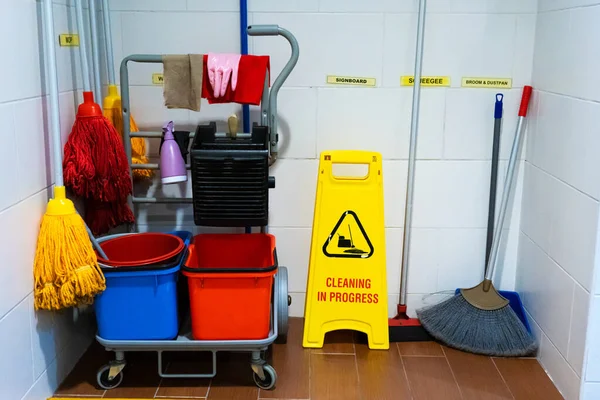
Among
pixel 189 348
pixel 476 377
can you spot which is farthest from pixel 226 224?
pixel 476 377

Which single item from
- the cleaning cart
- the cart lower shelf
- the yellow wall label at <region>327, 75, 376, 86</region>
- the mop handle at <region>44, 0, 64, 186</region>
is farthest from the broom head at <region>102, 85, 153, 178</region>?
the yellow wall label at <region>327, 75, 376, 86</region>

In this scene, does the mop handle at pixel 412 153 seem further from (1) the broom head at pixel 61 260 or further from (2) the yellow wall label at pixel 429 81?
(1) the broom head at pixel 61 260

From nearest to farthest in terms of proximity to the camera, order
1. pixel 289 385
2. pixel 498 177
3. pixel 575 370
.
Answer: pixel 575 370 < pixel 289 385 < pixel 498 177

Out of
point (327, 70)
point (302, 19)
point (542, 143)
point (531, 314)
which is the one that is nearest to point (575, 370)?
point (531, 314)

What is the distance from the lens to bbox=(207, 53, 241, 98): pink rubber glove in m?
2.09

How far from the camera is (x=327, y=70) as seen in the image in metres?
2.38

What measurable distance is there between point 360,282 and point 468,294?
43cm

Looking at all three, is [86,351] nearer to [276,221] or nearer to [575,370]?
[276,221]

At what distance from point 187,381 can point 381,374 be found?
0.68m

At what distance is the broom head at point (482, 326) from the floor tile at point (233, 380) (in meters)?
0.73

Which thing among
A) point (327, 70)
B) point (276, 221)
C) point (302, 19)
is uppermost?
point (302, 19)

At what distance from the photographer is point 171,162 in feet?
7.02

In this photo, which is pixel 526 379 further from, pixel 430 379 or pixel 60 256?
pixel 60 256

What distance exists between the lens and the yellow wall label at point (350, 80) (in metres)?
2.38
